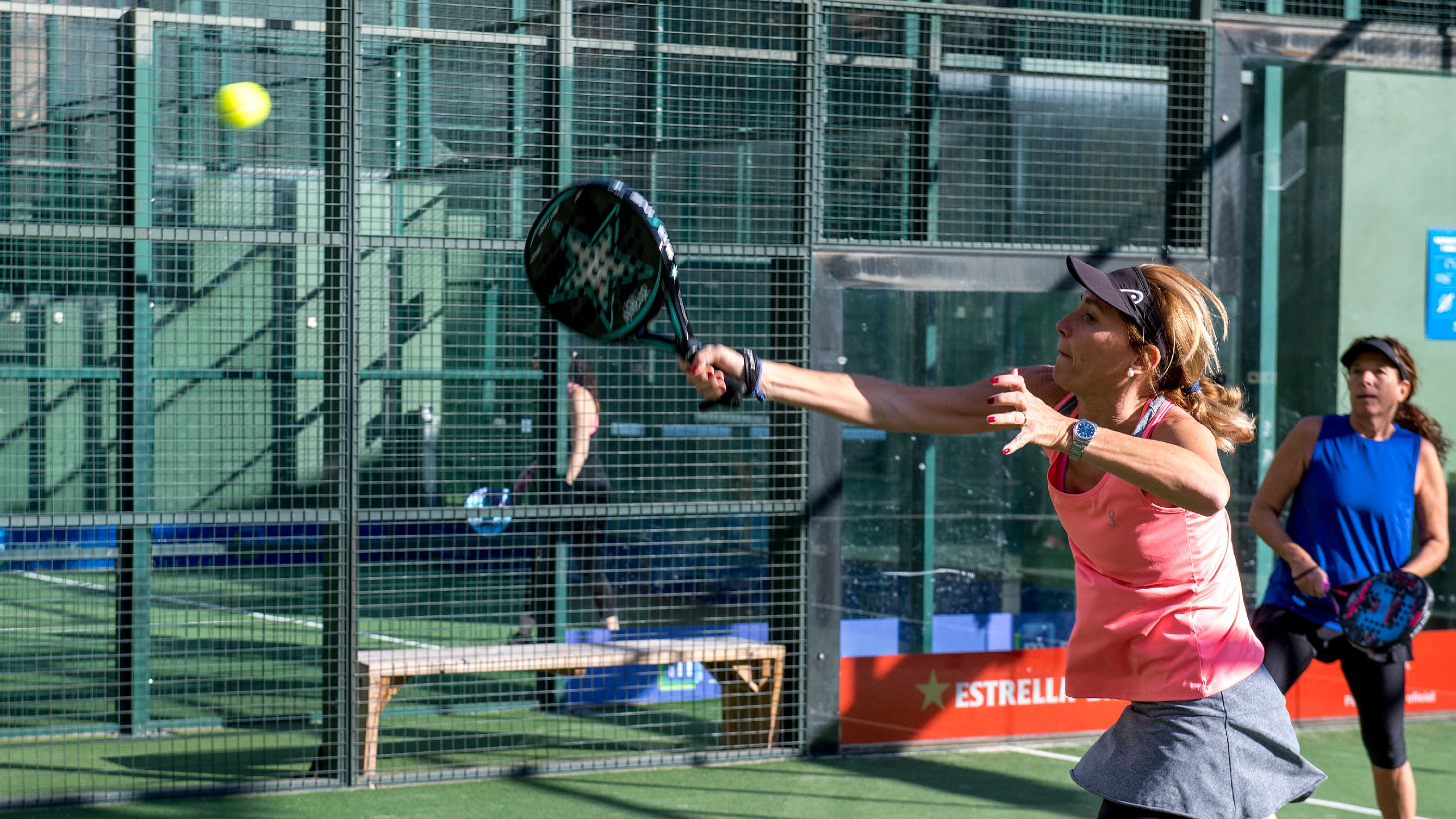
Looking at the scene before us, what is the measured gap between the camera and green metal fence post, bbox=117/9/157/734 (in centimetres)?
570

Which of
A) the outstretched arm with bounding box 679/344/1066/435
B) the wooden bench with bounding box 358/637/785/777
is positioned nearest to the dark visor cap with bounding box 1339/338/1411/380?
the outstretched arm with bounding box 679/344/1066/435

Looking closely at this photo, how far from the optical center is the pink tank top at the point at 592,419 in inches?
247

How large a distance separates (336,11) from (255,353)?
88.9 inches

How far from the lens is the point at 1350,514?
15.1 feet

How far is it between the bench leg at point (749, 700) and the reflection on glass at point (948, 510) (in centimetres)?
40

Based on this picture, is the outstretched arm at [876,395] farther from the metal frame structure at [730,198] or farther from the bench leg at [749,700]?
the bench leg at [749,700]

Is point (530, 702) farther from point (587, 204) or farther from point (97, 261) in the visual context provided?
point (587, 204)

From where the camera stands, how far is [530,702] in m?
6.45

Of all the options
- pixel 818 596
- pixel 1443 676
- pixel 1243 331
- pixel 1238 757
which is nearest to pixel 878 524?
pixel 818 596

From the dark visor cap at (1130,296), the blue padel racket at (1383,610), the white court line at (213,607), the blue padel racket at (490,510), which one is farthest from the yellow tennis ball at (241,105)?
the blue padel racket at (1383,610)

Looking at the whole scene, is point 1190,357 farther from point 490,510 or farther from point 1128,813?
point 490,510

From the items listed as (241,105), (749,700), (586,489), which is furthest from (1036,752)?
(241,105)

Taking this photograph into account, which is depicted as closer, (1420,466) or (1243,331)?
(1420,466)

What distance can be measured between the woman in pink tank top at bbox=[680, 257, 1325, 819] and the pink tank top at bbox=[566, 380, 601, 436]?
11.2 ft
